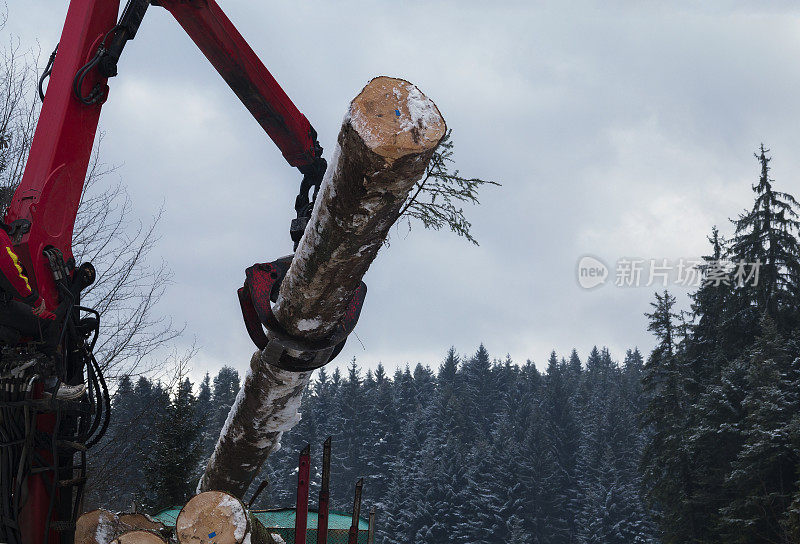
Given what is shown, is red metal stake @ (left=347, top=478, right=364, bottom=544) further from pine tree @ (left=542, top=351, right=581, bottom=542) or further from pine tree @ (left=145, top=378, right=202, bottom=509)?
pine tree @ (left=542, top=351, right=581, bottom=542)

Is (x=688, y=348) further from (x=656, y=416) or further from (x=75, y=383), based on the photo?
(x=75, y=383)

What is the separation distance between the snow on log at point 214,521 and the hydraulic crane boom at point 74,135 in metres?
0.64

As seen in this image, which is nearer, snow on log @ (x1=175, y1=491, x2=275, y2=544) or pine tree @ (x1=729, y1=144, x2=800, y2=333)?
snow on log @ (x1=175, y1=491, x2=275, y2=544)

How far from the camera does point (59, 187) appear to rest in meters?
4.19

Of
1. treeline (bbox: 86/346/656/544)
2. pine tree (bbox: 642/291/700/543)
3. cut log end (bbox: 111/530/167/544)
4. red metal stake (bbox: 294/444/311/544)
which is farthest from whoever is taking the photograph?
treeline (bbox: 86/346/656/544)

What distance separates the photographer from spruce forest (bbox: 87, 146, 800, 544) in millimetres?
24609

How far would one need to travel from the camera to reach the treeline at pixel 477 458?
54.8 metres

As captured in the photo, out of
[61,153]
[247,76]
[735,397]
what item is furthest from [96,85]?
[735,397]

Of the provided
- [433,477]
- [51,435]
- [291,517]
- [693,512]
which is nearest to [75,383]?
[51,435]

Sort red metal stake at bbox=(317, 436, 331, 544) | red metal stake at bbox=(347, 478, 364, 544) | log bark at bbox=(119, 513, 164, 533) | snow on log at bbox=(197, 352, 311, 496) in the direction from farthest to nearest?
log bark at bbox=(119, 513, 164, 533) < snow on log at bbox=(197, 352, 311, 496) < red metal stake at bbox=(347, 478, 364, 544) < red metal stake at bbox=(317, 436, 331, 544)

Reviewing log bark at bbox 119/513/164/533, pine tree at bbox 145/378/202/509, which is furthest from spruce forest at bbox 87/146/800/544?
log bark at bbox 119/513/164/533

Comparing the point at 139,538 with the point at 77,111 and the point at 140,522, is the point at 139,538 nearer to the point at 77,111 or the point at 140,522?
the point at 140,522

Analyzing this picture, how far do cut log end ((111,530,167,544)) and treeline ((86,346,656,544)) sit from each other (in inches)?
1400

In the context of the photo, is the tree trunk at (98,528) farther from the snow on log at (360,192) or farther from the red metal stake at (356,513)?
the snow on log at (360,192)
